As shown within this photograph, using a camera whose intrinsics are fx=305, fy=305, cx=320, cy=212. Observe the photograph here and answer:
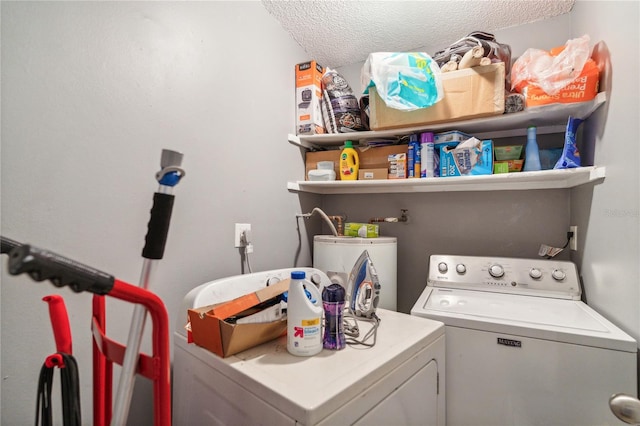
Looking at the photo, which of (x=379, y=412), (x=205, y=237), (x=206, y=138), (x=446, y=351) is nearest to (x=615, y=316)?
(x=446, y=351)

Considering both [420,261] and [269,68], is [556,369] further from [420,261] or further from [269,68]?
[269,68]

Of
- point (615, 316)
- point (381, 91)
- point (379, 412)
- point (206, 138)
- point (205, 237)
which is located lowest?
point (379, 412)

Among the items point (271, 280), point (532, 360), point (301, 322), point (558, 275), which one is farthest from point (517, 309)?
point (271, 280)

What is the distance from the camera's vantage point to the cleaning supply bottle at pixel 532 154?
1.51m

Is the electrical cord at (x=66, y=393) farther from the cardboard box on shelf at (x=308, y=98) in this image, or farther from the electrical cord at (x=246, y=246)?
the cardboard box on shelf at (x=308, y=98)

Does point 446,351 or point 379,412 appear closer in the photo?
point 379,412

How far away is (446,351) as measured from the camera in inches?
45.6

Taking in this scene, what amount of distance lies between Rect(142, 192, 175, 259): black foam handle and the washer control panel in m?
1.45

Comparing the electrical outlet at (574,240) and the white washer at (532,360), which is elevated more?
the electrical outlet at (574,240)

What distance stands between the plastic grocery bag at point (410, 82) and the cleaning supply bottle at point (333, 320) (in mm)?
1046

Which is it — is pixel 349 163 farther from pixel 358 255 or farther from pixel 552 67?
pixel 552 67

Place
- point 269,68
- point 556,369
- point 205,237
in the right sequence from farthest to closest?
point 269,68
point 205,237
point 556,369

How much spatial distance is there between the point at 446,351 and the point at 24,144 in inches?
59.6

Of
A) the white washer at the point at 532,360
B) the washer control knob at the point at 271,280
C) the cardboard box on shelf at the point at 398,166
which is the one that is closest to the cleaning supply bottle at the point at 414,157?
the cardboard box on shelf at the point at 398,166
